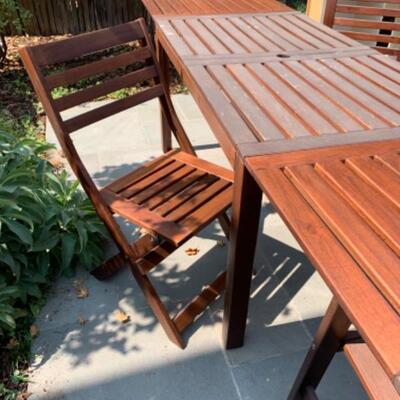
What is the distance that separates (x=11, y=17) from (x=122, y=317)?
17.1 feet

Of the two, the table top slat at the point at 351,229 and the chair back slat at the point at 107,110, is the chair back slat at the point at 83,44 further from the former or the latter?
the table top slat at the point at 351,229

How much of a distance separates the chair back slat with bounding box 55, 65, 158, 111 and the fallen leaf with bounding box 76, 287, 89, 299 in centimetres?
101

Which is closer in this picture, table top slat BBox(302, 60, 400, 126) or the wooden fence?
table top slat BBox(302, 60, 400, 126)

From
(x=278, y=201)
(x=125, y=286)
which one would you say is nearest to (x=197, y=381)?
(x=125, y=286)

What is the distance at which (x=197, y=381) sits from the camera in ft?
5.96

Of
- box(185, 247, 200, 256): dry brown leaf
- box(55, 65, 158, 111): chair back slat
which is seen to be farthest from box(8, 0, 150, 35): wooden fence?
box(185, 247, 200, 256): dry brown leaf

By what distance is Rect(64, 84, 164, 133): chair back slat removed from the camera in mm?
1859

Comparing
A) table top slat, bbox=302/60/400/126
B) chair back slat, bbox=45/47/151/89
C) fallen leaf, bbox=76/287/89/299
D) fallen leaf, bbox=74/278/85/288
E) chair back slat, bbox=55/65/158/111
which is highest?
table top slat, bbox=302/60/400/126

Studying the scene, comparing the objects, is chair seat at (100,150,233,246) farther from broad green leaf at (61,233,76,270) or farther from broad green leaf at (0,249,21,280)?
broad green leaf at (0,249,21,280)

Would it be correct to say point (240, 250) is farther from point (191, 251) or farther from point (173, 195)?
point (191, 251)

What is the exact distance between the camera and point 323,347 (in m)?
1.37

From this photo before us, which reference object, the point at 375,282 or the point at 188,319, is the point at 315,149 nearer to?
the point at 375,282

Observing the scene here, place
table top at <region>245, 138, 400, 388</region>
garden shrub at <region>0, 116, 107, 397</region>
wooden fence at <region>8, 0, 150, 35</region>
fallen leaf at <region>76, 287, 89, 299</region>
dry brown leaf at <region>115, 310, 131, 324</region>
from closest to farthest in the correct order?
table top at <region>245, 138, 400, 388</region> < garden shrub at <region>0, 116, 107, 397</region> < dry brown leaf at <region>115, 310, 131, 324</region> < fallen leaf at <region>76, 287, 89, 299</region> < wooden fence at <region>8, 0, 150, 35</region>

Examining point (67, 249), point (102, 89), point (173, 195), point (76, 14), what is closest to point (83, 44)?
point (102, 89)
